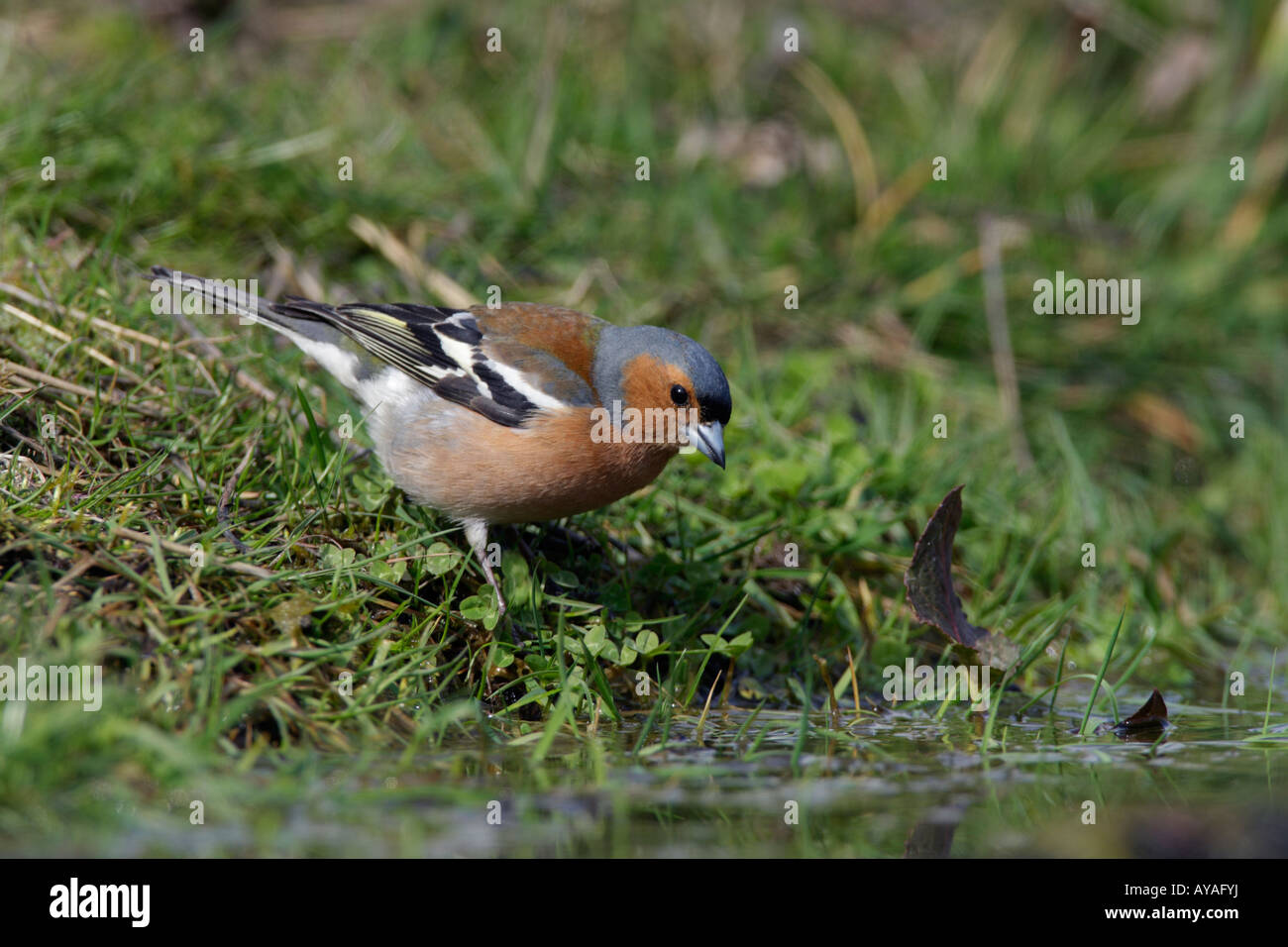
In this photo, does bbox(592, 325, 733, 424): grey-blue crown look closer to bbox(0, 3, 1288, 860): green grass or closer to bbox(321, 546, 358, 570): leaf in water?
bbox(0, 3, 1288, 860): green grass

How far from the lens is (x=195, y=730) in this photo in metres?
3.57

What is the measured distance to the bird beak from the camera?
15.8 feet

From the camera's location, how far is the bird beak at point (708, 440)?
4805mm

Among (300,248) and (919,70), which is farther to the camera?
(919,70)

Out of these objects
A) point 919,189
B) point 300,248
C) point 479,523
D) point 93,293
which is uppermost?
point 919,189

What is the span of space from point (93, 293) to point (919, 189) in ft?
16.6

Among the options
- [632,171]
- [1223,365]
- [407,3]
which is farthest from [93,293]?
[1223,365]

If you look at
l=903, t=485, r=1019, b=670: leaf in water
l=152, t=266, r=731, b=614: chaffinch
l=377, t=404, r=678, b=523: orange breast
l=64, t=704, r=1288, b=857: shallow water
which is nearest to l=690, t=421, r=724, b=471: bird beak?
l=152, t=266, r=731, b=614: chaffinch

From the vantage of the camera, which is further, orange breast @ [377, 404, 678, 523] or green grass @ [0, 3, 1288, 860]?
orange breast @ [377, 404, 678, 523]

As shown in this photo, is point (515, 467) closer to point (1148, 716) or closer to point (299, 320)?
point (299, 320)

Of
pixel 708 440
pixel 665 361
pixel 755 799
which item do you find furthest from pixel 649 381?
pixel 755 799

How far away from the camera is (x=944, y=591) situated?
4.98 metres

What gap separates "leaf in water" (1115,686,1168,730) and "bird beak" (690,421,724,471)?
167 centimetres

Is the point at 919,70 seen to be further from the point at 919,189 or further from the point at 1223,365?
the point at 1223,365
